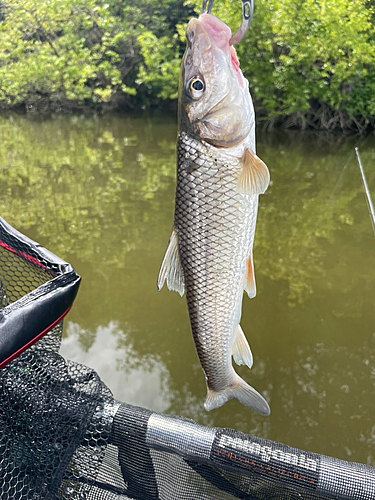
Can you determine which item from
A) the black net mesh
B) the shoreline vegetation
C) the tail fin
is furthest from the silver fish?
the shoreline vegetation

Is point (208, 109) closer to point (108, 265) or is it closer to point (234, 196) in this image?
point (234, 196)

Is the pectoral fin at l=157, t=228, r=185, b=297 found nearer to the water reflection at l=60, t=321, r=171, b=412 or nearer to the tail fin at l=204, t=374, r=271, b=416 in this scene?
the tail fin at l=204, t=374, r=271, b=416

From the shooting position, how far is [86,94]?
1500cm

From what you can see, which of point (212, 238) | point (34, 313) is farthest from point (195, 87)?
point (34, 313)

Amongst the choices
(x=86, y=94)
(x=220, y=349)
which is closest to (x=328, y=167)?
(x=220, y=349)

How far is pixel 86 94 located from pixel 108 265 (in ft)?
41.9

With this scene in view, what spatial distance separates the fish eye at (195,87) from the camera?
1115mm

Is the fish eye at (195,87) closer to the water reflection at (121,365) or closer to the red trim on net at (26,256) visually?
the red trim on net at (26,256)

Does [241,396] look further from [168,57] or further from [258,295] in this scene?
[168,57]

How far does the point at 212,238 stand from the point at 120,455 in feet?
2.60

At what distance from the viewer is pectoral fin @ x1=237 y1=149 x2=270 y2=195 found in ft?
3.47

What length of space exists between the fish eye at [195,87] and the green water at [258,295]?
5.90 ft

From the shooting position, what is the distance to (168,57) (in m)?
14.8

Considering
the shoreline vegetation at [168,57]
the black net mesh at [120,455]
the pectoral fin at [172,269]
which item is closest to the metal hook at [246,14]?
the pectoral fin at [172,269]
